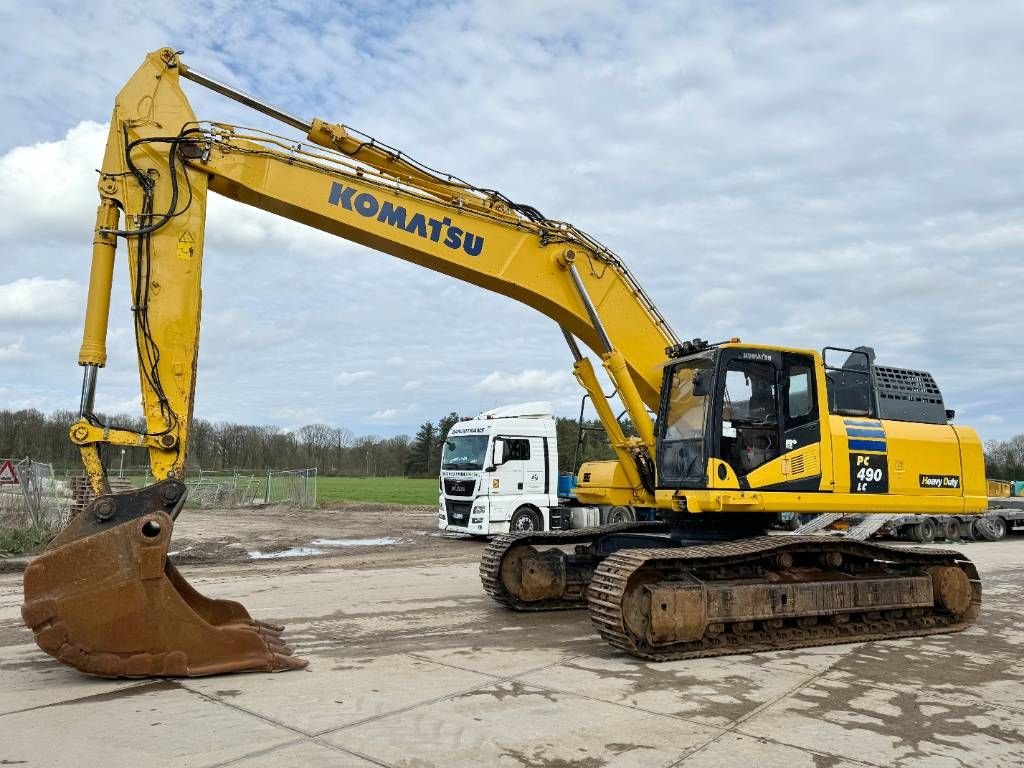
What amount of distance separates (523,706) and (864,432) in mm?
4696

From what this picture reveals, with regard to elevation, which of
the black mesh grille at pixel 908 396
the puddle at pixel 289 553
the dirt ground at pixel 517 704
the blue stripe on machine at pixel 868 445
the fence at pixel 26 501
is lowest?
the puddle at pixel 289 553

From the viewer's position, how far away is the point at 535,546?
10.2 meters

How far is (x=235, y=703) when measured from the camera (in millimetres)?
5539

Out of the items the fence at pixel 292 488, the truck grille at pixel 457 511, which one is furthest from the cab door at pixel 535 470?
the fence at pixel 292 488

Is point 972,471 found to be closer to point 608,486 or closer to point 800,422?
point 800,422

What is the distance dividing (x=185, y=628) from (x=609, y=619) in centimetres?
335

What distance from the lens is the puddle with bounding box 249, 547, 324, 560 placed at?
16.6m

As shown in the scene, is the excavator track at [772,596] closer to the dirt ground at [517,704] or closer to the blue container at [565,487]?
the dirt ground at [517,704]

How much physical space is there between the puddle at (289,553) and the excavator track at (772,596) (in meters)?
10.8

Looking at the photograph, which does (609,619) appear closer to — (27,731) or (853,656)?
(853,656)

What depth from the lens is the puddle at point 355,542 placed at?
62.7 feet

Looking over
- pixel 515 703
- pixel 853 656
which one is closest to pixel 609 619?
pixel 515 703

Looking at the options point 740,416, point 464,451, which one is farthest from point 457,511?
point 740,416

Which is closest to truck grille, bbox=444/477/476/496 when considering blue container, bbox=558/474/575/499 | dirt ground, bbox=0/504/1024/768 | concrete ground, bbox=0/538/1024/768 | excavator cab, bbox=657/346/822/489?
blue container, bbox=558/474/575/499
